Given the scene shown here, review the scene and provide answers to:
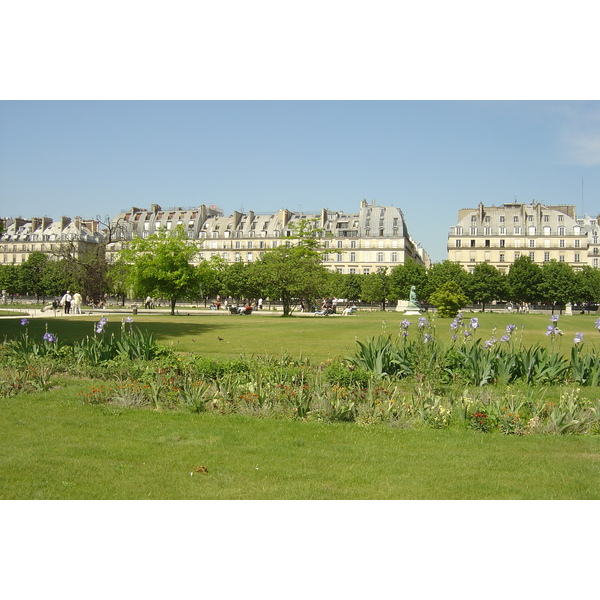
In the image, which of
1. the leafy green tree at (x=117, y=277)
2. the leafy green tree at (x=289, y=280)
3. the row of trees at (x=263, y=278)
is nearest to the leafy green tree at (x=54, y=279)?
the row of trees at (x=263, y=278)

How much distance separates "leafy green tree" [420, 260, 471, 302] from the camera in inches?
2906

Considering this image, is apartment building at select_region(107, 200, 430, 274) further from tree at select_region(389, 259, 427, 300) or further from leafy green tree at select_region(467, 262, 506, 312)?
leafy green tree at select_region(467, 262, 506, 312)

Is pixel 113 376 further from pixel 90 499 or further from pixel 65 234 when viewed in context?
pixel 65 234

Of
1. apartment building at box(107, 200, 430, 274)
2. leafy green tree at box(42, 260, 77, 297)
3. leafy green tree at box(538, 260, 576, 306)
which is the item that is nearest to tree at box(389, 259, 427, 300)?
leafy green tree at box(538, 260, 576, 306)

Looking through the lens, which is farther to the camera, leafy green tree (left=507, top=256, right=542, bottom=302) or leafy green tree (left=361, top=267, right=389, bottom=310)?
leafy green tree (left=361, top=267, right=389, bottom=310)

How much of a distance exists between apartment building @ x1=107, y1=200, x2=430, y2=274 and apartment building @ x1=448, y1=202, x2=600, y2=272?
902 centimetres

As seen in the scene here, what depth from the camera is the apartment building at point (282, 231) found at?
95250mm

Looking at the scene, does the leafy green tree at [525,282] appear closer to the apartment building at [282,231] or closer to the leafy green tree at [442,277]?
the leafy green tree at [442,277]

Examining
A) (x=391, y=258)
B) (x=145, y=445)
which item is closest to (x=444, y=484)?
(x=145, y=445)

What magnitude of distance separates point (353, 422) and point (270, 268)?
33.5m

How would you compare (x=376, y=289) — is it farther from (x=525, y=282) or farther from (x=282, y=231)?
(x=282, y=231)

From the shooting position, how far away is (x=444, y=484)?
5527 mm

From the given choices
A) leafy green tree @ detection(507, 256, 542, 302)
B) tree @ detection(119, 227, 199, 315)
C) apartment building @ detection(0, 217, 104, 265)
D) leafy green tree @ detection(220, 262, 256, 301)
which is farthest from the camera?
apartment building @ detection(0, 217, 104, 265)

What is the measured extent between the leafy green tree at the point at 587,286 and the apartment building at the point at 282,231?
25483 mm
